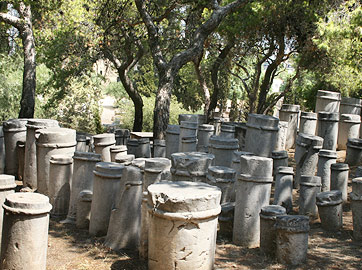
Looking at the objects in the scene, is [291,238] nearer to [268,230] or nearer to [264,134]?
[268,230]

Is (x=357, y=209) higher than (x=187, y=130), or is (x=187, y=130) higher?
(x=187, y=130)

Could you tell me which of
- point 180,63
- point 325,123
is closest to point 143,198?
point 325,123

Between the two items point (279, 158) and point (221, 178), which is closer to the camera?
point (221, 178)

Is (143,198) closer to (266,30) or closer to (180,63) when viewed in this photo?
(180,63)

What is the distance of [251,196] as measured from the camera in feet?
17.3

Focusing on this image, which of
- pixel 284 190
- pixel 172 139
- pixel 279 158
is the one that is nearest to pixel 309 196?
pixel 284 190

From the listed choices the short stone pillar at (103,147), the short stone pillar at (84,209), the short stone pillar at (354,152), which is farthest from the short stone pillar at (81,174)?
the short stone pillar at (354,152)

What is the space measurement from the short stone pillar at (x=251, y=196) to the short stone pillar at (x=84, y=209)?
1.88m

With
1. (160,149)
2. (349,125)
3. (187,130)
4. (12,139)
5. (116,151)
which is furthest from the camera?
(349,125)

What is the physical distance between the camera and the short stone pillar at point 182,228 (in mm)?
3881

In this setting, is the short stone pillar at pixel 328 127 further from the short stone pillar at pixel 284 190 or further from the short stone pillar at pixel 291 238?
the short stone pillar at pixel 291 238

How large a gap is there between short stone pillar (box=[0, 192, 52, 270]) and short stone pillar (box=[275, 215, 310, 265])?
224 centimetres

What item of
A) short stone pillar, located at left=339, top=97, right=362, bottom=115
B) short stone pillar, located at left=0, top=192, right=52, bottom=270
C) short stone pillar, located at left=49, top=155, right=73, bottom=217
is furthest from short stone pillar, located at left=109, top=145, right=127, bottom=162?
short stone pillar, located at left=339, top=97, right=362, bottom=115

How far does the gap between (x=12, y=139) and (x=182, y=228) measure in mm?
5111
